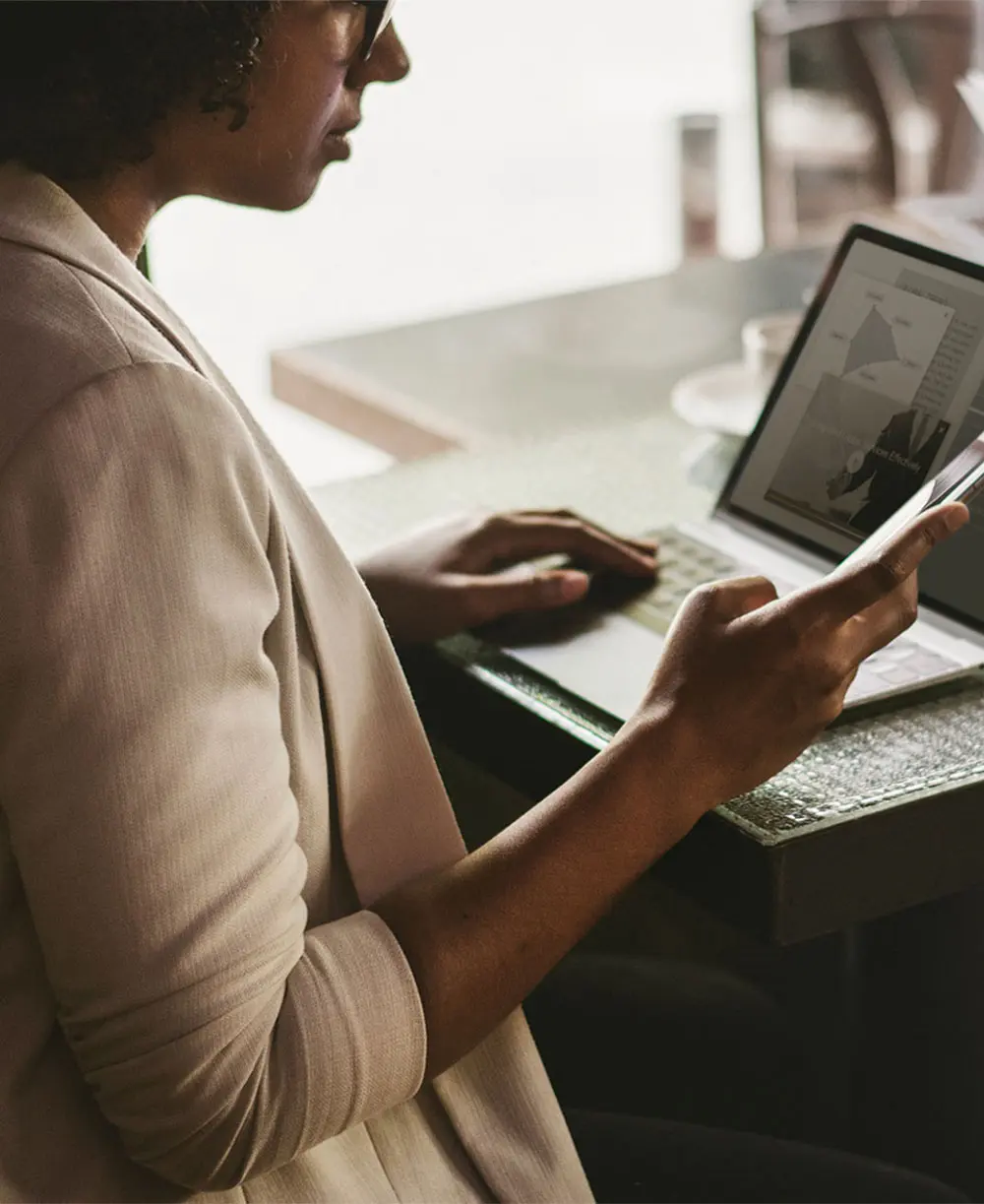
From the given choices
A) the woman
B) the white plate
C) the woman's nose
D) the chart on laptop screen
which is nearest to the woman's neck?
the woman

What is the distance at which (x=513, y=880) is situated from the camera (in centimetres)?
79

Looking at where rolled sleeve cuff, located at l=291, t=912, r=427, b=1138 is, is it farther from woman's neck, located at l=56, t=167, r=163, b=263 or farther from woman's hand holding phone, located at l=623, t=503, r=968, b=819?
woman's neck, located at l=56, t=167, r=163, b=263

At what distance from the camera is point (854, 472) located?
1103 mm

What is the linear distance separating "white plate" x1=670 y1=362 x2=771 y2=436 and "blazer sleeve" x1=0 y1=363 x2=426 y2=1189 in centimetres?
75

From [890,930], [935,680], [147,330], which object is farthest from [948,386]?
[147,330]

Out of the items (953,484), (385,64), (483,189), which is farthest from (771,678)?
(483,189)

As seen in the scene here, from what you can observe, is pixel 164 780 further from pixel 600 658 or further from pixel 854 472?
pixel 854 472

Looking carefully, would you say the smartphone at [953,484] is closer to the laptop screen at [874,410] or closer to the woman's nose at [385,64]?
the laptop screen at [874,410]

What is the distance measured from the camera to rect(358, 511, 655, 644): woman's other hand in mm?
1100

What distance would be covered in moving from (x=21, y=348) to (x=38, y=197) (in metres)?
0.10

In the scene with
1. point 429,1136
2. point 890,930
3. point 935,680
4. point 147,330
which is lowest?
point 890,930

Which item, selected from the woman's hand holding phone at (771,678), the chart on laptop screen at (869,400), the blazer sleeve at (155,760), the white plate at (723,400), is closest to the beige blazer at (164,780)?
the blazer sleeve at (155,760)

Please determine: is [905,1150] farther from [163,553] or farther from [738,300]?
[738,300]

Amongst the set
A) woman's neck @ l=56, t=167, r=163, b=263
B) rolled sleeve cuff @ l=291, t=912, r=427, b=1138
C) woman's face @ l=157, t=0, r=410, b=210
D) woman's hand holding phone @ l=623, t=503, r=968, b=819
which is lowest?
rolled sleeve cuff @ l=291, t=912, r=427, b=1138
